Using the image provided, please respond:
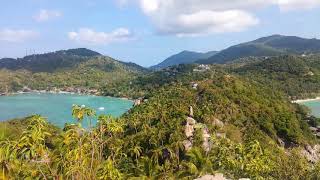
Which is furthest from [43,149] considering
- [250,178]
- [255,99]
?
[255,99]

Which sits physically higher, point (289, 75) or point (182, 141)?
point (289, 75)

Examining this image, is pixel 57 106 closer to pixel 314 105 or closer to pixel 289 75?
pixel 289 75

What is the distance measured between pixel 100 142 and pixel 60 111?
147279mm

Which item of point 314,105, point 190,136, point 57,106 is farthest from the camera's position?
point 57,106

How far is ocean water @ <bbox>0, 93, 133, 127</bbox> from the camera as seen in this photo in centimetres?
14900

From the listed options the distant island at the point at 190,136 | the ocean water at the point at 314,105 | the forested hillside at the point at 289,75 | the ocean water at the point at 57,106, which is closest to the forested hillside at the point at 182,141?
the distant island at the point at 190,136

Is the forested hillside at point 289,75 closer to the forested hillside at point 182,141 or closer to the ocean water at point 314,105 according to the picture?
the ocean water at point 314,105

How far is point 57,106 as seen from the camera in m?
171

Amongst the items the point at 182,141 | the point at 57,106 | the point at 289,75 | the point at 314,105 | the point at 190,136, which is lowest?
the point at 314,105

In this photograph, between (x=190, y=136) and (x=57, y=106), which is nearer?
(x=190, y=136)

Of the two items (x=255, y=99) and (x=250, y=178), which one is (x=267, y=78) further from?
(x=250, y=178)

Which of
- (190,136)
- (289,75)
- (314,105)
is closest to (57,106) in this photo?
(289,75)

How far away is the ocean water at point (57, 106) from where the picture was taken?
489 feet

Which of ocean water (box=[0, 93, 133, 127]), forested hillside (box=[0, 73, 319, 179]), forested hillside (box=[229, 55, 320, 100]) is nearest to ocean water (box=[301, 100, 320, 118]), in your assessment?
forested hillside (box=[229, 55, 320, 100])
